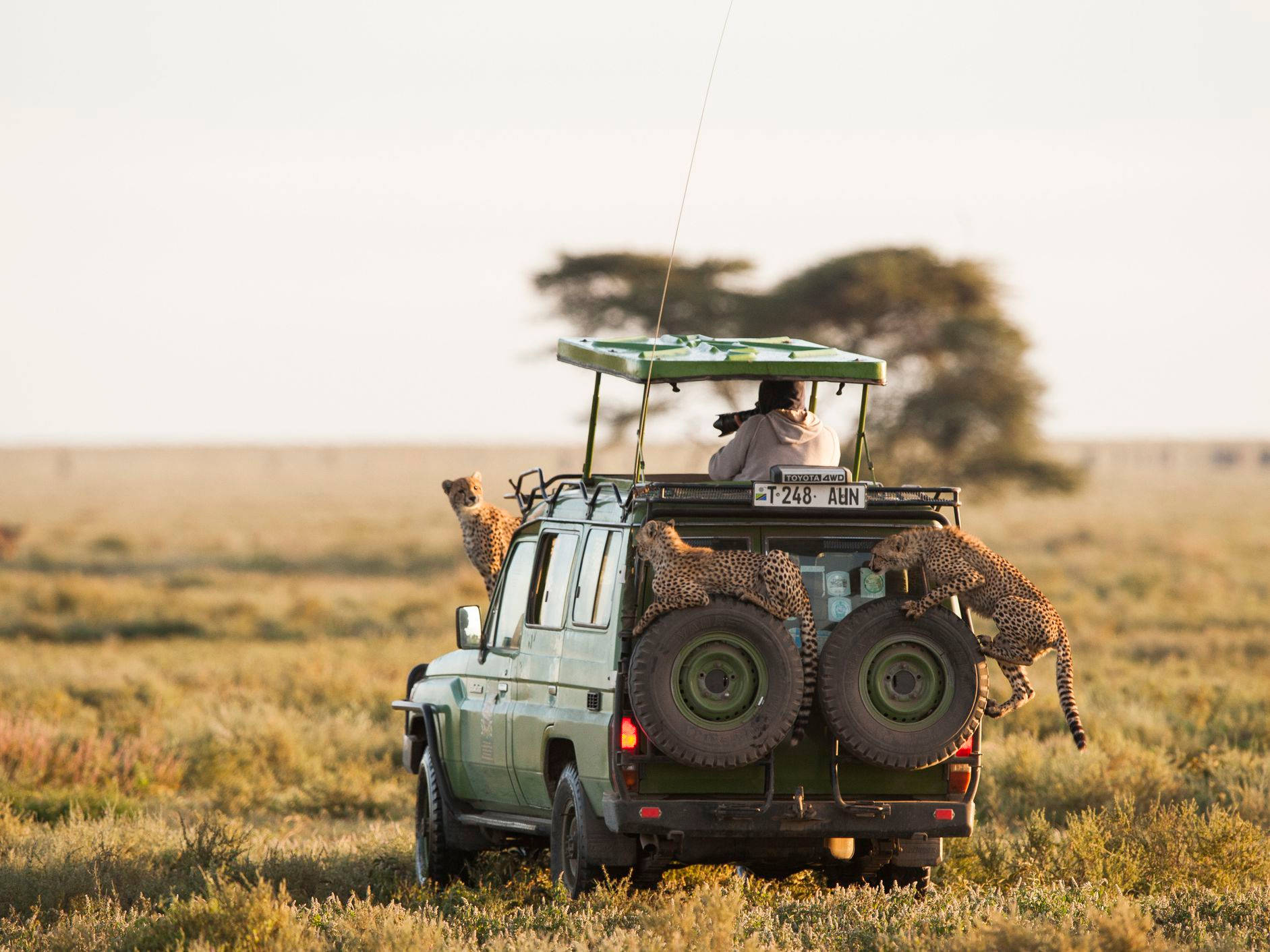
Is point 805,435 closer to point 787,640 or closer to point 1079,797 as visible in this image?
point 787,640

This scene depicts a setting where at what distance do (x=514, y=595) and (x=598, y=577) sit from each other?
1289mm

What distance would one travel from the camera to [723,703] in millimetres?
7695

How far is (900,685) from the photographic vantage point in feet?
25.8

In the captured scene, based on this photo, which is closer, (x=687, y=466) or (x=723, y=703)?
(x=723, y=703)

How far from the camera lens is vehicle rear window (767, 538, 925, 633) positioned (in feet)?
26.6

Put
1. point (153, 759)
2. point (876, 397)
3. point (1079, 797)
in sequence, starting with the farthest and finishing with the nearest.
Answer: point (876, 397) < point (153, 759) < point (1079, 797)

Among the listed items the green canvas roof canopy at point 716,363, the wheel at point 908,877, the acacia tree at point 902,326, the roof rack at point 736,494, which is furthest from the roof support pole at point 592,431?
the acacia tree at point 902,326

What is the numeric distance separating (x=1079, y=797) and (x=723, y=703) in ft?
19.2

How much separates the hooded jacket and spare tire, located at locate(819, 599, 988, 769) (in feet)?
5.00

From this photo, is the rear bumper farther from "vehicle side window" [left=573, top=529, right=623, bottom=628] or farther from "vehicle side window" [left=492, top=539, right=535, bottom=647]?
"vehicle side window" [left=492, top=539, right=535, bottom=647]

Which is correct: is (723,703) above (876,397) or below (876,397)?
below

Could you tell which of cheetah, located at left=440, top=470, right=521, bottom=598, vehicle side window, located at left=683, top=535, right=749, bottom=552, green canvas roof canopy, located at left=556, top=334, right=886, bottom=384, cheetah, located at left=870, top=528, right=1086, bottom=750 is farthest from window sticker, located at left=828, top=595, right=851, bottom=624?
cheetah, located at left=440, top=470, right=521, bottom=598

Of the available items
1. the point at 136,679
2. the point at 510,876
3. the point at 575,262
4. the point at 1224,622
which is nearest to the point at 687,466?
the point at 575,262

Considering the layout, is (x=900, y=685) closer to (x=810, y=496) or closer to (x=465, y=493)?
(x=810, y=496)
